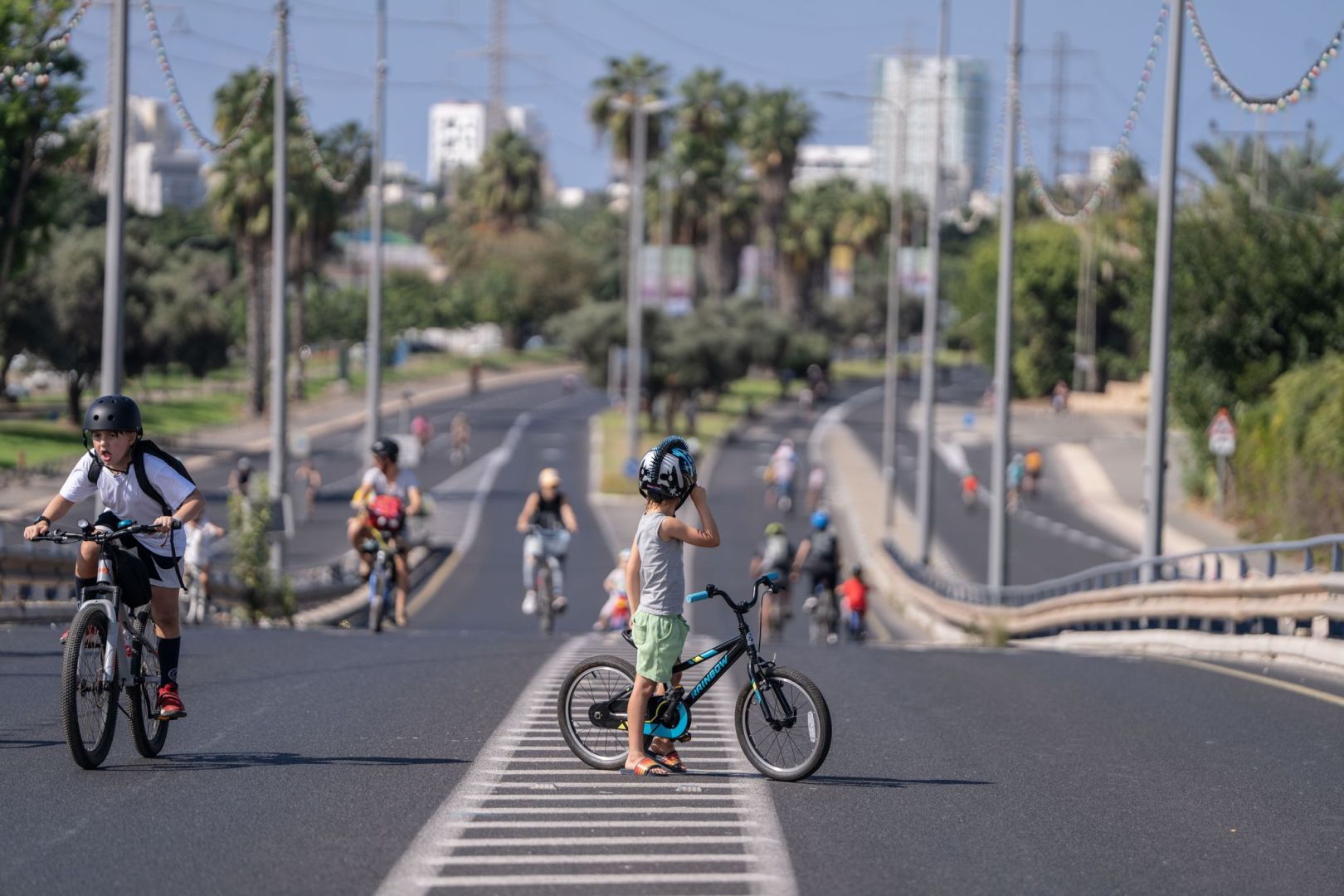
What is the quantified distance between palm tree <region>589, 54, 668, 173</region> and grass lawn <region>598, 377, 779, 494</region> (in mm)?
13603

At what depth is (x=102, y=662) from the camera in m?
8.83

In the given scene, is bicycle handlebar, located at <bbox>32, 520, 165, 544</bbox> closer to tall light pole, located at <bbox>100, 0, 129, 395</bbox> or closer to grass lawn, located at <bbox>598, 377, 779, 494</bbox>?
tall light pole, located at <bbox>100, 0, 129, 395</bbox>

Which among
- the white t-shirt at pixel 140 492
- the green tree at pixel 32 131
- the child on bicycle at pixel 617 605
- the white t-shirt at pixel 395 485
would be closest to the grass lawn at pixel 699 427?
the green tree at pixel 32 131

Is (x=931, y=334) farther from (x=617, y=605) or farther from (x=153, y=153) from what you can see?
(x=617, y=605)

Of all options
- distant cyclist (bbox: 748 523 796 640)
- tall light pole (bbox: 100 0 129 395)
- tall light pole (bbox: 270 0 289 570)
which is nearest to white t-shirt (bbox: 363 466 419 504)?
tall light pole (bbox: 100 0 129 395)

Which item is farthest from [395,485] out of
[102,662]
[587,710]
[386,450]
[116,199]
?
[102,662]

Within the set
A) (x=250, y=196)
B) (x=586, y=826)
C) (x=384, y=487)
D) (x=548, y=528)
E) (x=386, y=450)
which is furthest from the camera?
(x=250, y=196)

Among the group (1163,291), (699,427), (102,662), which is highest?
(1163,291)

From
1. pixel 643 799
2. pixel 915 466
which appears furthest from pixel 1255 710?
pixel 915 466

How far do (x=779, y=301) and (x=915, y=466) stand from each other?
47.4 meters

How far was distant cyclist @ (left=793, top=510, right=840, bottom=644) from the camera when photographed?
2720cm

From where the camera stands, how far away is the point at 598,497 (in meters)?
62.5

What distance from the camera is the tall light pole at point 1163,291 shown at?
23391 millimetres

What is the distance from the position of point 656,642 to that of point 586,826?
46.8 inches
